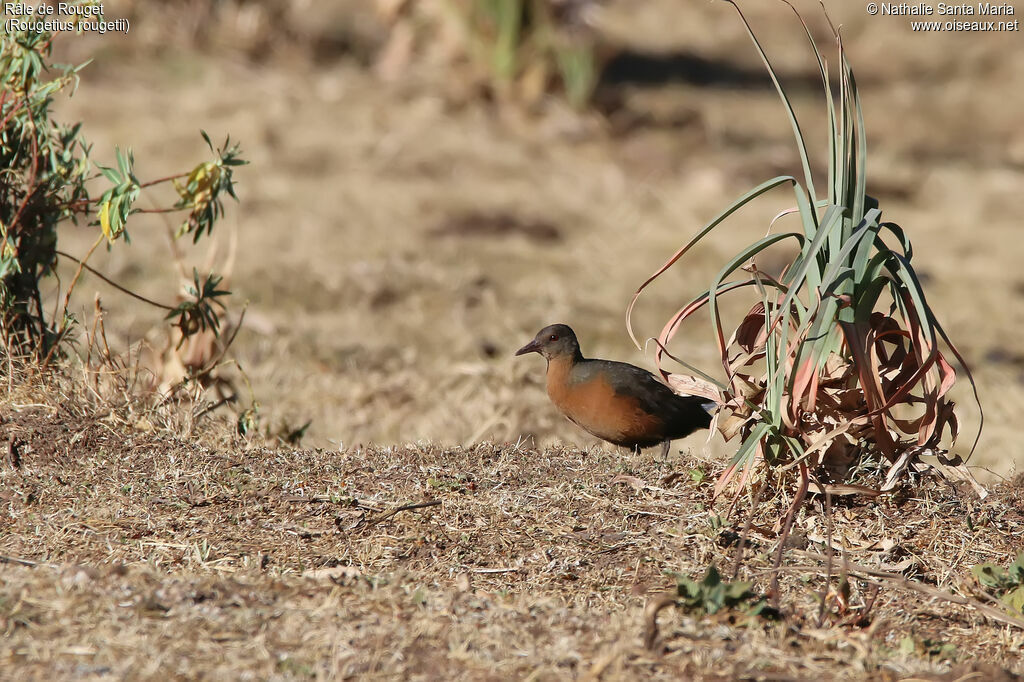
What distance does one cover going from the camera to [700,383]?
14.4ft

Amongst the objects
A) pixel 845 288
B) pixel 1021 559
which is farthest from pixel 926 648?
pixel 845 288

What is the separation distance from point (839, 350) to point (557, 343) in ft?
6.78

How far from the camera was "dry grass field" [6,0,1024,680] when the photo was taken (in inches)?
137

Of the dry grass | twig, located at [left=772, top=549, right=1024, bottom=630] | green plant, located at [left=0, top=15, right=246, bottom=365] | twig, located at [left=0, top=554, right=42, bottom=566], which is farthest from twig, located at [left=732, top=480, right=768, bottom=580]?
green plant, located at [left=0, top=15, right=246, bottom=365]

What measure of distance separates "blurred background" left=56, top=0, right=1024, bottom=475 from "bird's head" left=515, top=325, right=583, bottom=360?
59cm

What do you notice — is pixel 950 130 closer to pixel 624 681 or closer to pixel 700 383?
pixel 700 383

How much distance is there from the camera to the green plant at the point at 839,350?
403 centimetres

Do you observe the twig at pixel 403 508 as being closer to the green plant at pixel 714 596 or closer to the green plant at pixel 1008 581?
the green plant at pixel 714 596

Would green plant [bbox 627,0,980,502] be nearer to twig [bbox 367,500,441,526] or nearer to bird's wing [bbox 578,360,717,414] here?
twig [bbox 367,500,441,526]

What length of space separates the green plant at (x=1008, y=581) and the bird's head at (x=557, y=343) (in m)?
2.56

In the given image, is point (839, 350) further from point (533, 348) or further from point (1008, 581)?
point (533, 348)

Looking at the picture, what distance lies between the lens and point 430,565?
3.92 m

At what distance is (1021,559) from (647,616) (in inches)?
53.5

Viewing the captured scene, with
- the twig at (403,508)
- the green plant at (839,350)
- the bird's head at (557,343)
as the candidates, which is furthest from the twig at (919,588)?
the bird's head at (557,343)
